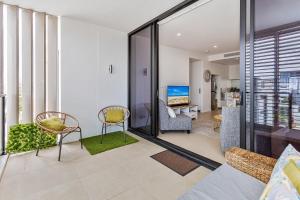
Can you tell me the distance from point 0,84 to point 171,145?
335cm

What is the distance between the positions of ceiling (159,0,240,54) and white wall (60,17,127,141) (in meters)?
1.41

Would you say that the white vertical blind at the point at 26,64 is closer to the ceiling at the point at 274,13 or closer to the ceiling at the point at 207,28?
the ceiling at the point at 207,28

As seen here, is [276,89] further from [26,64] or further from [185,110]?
[26,64]

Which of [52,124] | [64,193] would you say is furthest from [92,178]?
[52,124]

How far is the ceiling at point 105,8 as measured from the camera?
2.76 m

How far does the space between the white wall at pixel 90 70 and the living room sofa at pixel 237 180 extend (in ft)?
10.2

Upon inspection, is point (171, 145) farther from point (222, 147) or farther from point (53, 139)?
point (53, 139)

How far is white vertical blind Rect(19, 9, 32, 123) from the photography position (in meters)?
3.01

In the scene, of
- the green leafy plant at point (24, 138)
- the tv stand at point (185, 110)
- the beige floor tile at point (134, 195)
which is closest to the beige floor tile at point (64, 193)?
the beige floor tile at point (134, 195)

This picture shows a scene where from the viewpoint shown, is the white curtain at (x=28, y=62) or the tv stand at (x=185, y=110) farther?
the tv stand at (x=185, y=110)

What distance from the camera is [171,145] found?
3.13m

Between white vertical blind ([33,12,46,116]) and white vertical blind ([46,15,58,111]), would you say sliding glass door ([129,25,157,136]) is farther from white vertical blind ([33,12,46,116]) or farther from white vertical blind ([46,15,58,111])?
white vertical blind ([33,12,46,116])

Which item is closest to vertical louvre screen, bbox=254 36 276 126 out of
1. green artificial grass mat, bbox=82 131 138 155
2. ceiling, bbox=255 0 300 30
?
ceiling, bbox=255 0 300 30

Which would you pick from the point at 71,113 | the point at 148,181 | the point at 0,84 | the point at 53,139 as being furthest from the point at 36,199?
the point at 0,84
